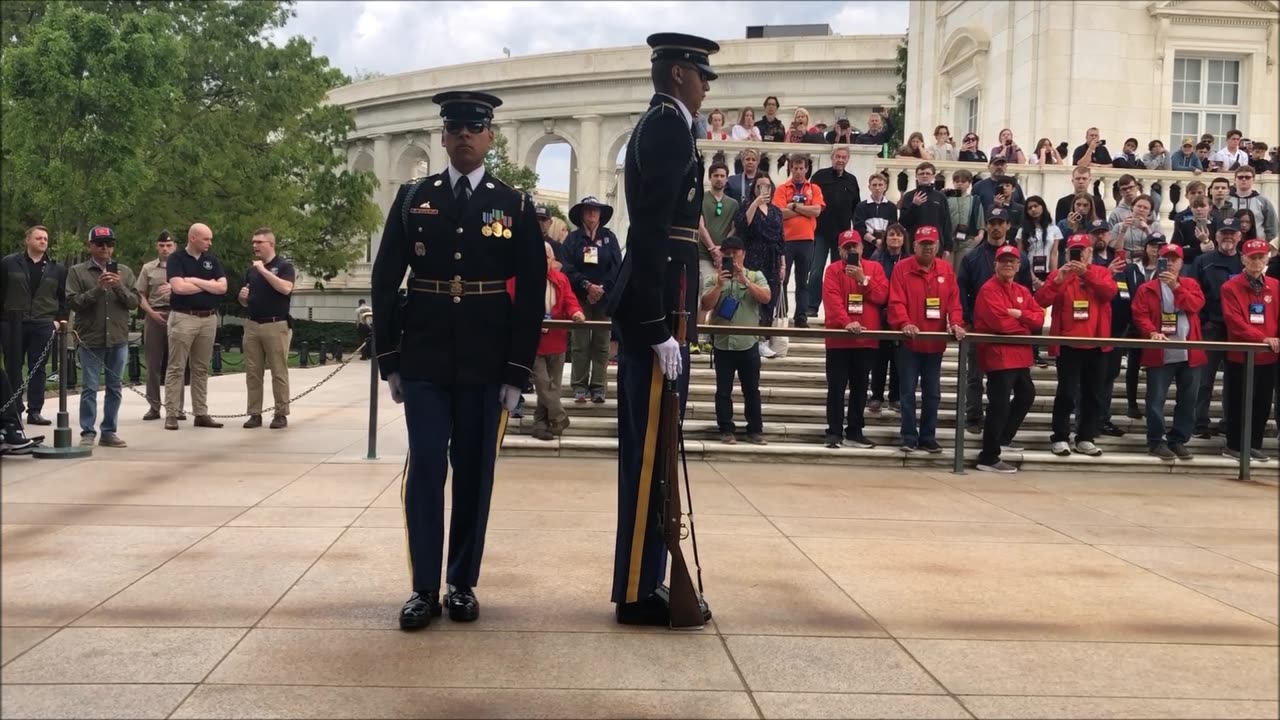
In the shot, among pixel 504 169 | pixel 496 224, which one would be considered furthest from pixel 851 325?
pixel 504 169

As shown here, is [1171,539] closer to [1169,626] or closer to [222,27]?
[1169,626]

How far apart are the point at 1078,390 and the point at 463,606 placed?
7.72 meters

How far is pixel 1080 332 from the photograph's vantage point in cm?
1066

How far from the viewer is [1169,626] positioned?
15.2 ft

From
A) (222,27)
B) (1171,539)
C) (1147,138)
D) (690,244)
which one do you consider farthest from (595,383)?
(222,27)

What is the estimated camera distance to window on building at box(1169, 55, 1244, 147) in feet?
78.7

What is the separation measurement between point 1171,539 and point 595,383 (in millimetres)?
5598

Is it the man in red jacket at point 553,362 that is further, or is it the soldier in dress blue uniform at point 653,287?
the man in red jacket at point 553,362

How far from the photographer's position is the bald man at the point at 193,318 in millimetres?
11461

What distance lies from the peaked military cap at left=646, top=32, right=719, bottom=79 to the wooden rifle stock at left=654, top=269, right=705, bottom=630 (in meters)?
0.89

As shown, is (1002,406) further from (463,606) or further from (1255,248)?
(463,606)

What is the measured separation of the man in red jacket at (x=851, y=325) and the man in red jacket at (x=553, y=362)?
7.77 feet

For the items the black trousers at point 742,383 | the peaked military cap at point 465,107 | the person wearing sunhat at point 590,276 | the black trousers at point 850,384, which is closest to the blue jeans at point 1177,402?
the black trousers at point 850,384

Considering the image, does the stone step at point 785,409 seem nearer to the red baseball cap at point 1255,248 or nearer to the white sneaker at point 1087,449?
the white sneaker at point 1087,449
